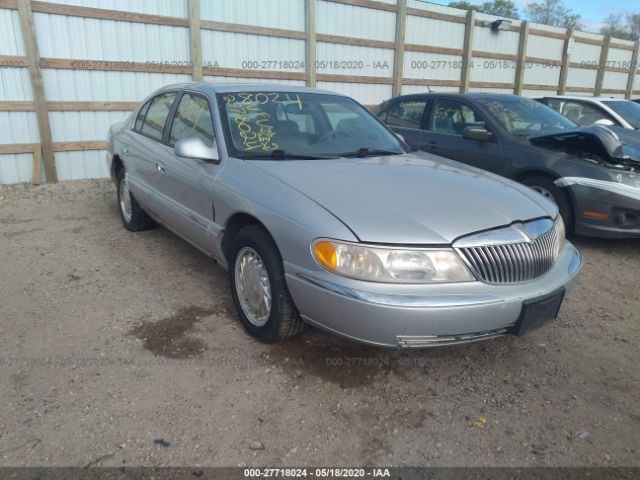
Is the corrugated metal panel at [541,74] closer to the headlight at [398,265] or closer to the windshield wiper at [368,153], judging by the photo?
the windshield wiper at [368,153]

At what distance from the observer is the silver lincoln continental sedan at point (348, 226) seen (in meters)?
2.34

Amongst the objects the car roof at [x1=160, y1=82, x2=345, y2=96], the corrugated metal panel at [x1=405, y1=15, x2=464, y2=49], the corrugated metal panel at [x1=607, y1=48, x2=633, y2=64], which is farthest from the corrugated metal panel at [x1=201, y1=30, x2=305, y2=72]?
the corrugated metal panel at [x1=607, y1=48, x2=633, y2=64]

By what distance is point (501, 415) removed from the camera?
2.45m

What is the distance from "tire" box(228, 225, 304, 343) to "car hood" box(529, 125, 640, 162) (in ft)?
11.9

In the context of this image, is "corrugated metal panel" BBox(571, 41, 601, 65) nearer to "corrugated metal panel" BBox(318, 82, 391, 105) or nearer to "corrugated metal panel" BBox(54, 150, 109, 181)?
"corrugated metal panel" BBox(318, 82, 391, 105)

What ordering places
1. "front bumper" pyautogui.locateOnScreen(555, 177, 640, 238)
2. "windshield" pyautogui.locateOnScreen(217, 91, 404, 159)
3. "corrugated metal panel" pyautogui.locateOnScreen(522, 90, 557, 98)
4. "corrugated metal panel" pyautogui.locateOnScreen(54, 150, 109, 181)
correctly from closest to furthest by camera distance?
"windshield" pyautogui.locateOnScreen(217, 91, 404, 159)
"front bumper" pyautogui.locateOnScreen(555, 177, 640, 238)
"corrugated metal panel" pyautogui.locateOnScreen(54, 150, 109, 181)
"corrugated metal panel" pyautogui.locateOnScreen(522, 90, 557, 98)

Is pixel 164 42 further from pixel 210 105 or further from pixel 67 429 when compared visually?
pixel 67 429

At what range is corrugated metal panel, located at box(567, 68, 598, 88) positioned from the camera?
53.4 feet

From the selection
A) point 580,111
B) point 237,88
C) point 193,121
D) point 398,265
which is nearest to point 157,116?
point 193,121

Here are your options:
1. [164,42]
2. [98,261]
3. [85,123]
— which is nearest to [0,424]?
[98,261]

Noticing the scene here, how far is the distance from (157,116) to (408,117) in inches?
135

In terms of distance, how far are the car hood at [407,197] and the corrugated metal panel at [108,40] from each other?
5.96 m

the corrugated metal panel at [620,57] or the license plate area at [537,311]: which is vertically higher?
the corrugated metal panel at [620,57]

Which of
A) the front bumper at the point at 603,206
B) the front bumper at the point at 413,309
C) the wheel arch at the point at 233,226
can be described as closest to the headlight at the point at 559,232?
the front bumper at the point at 413,309
